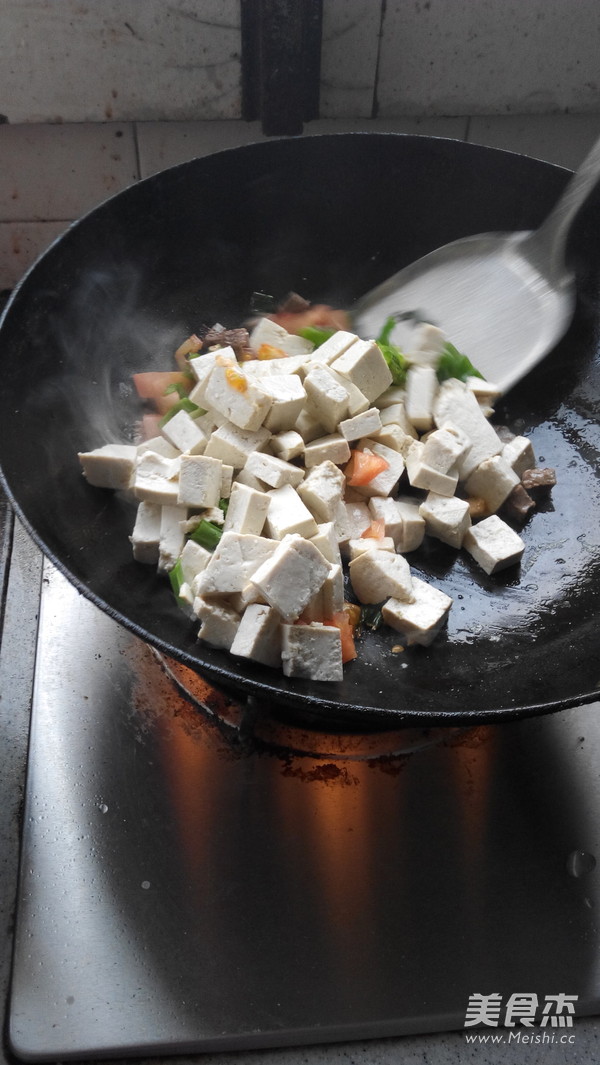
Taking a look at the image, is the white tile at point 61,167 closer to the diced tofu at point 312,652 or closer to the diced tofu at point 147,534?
the diced tofu at point 147,534

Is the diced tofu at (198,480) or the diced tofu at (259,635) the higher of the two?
the diced tofu at (198,480)

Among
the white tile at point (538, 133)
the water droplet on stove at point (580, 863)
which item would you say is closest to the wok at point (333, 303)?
the water droplet on stove at point (580, 863)

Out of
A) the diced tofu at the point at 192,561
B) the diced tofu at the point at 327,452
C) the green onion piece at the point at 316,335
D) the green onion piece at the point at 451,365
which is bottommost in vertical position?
the diced tofu at the point at 192,561

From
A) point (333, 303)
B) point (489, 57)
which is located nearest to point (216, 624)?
point (333, 303)

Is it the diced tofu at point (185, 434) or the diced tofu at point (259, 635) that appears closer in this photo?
the diced tofu at point (259, 635)

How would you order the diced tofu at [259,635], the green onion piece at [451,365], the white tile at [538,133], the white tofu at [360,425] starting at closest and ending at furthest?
the diced tofu at [259,635] → the white tofu at [360,425] → the green onion piece at [451,365] → the white tile at [538,133]

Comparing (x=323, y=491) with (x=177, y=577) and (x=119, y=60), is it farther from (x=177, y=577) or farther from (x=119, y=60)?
(x=119, y=60)

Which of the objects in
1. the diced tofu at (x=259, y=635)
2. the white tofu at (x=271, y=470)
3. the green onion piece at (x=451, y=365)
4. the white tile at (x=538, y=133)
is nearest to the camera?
the diced tofu at (x=259, y=635)
